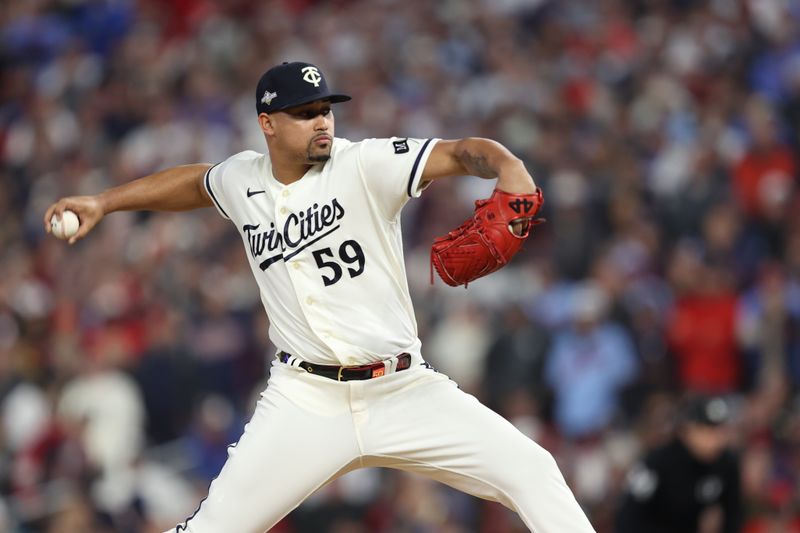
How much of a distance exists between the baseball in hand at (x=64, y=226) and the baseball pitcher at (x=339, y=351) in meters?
0.03

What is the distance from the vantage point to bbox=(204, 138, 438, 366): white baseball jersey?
203 inches

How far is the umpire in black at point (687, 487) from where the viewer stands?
6.93 m

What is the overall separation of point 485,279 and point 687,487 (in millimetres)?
4027

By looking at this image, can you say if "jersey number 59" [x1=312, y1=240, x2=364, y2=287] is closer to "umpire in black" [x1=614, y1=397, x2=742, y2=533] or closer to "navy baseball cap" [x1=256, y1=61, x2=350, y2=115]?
"navy baseball cap" [x1=256, y1=61, x2=350, y2=115]

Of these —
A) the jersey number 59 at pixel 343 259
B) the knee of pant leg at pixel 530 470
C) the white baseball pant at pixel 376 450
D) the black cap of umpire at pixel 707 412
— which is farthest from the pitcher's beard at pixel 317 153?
the black cap of umpire at pixel 707 412

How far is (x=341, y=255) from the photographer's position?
520 centimetres

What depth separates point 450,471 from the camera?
5160 millimetres

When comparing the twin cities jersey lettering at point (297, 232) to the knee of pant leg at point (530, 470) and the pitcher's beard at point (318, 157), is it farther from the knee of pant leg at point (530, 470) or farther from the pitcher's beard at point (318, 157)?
the knee of pant leg at point (530, 470)

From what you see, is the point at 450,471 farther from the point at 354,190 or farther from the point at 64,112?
the point at 64,112

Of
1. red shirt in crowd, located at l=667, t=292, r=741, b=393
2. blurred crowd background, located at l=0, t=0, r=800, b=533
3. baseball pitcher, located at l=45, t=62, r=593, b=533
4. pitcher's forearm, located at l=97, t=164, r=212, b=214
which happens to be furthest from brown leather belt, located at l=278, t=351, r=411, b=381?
red shirt in crowd, located at l=667, t=292, r=741, b=393

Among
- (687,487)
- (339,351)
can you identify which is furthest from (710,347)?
(339,351)

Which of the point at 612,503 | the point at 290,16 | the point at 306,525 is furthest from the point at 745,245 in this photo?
the point at 290,16

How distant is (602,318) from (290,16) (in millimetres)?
6664

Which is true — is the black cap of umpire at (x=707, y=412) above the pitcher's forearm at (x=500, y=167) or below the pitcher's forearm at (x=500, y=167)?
below
